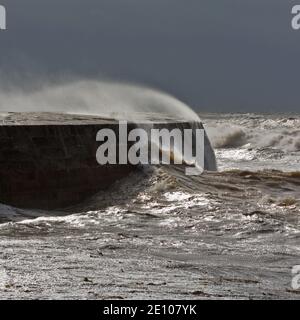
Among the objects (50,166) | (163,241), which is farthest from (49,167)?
(163,241)

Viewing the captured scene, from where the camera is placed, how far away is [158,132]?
45.2 ft

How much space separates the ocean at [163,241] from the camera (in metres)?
6.15

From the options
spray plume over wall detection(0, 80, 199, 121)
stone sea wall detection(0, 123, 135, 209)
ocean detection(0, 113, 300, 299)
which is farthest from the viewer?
spray plume over wall detection(0, 80, 199, 121)

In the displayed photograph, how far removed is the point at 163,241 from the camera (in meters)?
8.27

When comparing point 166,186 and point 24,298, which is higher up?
point 166,186

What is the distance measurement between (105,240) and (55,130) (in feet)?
12.1

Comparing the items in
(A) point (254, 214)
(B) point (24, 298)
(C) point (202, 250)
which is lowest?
(B) point (24, 298)

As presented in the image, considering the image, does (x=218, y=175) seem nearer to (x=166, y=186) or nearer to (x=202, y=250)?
(x=166, y=186)

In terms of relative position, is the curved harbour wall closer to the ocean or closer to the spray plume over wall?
the ocean

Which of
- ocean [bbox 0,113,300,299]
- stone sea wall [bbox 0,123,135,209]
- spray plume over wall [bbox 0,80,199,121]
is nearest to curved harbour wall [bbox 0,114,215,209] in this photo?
stone sea wall [bbox 0,123,135,209]

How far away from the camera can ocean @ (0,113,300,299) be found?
20.2 feet

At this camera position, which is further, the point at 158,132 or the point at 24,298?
the point at 158,132

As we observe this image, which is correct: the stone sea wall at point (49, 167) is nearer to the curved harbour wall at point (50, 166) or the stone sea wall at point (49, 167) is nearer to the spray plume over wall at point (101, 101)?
the curved harbour wall at point (50, 166)

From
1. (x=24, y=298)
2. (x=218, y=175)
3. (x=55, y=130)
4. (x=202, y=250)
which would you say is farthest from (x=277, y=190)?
(x=24, y=298)
